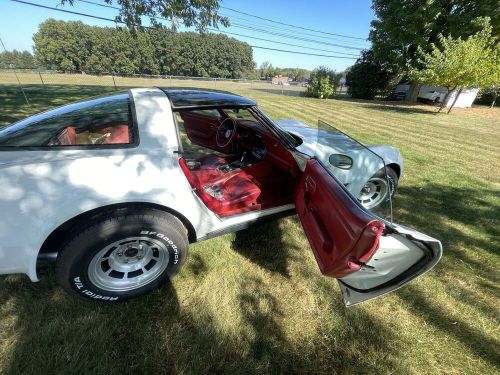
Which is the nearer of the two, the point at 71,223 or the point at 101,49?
the point at 71,223

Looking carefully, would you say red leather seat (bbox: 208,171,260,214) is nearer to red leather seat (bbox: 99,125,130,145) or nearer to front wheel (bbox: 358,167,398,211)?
red leather seat (bbox: 99,125,130,145)

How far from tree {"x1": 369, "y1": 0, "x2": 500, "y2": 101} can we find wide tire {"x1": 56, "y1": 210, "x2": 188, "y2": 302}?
21.3 meters

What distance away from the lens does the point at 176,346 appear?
6.25ft

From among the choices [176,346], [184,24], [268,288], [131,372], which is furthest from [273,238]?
[184,24]

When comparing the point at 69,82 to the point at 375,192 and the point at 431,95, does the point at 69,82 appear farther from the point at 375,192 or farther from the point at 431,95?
the point at 431,95

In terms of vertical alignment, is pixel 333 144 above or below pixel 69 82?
above

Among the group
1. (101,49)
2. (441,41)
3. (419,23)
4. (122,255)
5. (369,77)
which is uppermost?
(419,23)

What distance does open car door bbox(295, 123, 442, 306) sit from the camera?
61.4 inches

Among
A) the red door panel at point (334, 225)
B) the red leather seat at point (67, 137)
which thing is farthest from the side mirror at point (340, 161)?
the red leather seat at point (67, 137)

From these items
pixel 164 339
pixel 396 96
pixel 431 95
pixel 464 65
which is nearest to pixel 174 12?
pixel 164 339

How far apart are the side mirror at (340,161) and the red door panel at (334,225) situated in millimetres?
551

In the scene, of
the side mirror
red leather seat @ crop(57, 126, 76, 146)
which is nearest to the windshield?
the side mirror

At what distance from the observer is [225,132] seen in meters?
4.26

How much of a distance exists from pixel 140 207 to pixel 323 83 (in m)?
26.4
